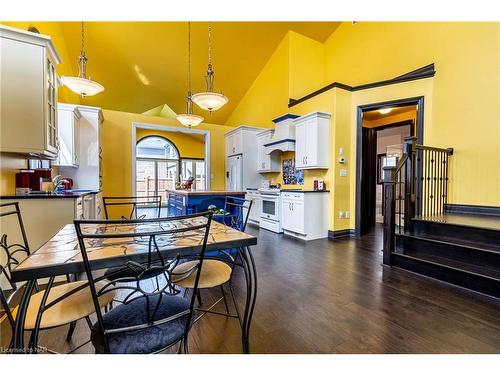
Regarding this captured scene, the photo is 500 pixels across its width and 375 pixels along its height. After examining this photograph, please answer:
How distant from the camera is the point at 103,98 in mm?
6465

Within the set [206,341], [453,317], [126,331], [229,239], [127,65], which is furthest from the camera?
[127,65]

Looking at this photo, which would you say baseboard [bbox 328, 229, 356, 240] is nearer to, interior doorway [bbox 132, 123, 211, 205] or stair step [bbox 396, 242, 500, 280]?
stair step [bbox 396, 242, 500, 280]

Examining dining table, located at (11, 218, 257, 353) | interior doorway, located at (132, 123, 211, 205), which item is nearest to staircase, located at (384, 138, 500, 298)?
dining table, located at (11, 218, 257, 353)

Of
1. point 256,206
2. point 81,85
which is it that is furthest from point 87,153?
point 256,206

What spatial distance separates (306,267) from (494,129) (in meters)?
3.10

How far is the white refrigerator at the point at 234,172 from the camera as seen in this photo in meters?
6.30

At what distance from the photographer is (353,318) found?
181 cm

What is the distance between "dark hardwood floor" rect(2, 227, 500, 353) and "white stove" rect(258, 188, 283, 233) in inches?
80.1

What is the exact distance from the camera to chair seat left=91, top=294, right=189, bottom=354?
992 mm

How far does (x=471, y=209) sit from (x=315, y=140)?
2.49 meters

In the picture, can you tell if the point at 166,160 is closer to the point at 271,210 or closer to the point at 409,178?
the point at 271,210
